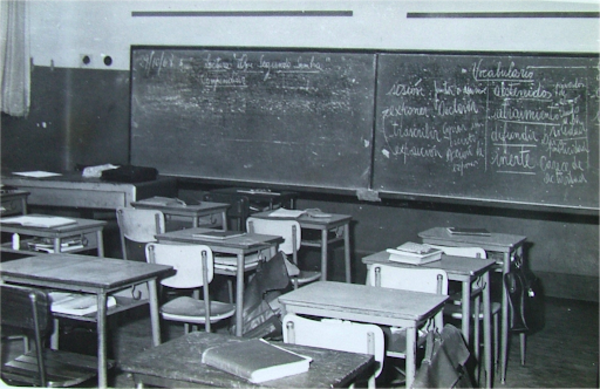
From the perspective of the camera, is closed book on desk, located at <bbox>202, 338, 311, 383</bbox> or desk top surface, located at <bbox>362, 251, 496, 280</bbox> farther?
desk top surface, located at <bbox>362, 251, 496, 280</bbox>

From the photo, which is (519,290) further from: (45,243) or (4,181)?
(4,181)

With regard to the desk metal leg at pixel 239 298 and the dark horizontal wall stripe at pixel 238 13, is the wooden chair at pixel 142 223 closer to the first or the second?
the desk metal leg at pixel 239 298

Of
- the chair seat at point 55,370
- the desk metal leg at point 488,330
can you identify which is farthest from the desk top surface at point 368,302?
the desk metal leg at point 488,330

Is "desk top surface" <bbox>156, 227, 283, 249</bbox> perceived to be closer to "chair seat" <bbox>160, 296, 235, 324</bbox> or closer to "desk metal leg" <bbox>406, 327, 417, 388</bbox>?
"chair seat" <bbox>160, 296, 235, 324</bbox>

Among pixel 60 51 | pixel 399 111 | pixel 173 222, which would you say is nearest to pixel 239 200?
pixel 173 222

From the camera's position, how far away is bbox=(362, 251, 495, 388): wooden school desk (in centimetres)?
309

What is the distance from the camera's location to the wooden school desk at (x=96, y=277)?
2.64 meters

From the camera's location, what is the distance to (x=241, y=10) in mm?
5871

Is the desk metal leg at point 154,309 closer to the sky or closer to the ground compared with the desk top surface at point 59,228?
closer to the ground

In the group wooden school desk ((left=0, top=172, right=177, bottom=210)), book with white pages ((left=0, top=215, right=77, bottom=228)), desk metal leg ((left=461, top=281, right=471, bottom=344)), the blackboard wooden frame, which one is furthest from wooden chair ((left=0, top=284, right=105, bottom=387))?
the blackboard wooden frame

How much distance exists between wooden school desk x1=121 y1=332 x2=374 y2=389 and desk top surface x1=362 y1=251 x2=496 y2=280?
1.26 m

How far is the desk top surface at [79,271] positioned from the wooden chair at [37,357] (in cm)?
26

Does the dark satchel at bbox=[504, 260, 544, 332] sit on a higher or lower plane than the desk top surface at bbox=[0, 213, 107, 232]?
lower

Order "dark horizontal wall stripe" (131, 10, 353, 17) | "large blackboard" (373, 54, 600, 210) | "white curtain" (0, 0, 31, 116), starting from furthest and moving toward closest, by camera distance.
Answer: "dark horizontal wall stripe" (131, 10, 353, 17)
"white curtain" (0, 0, 31, 116)
"large blackboard" (373, 54, 600, 210)
